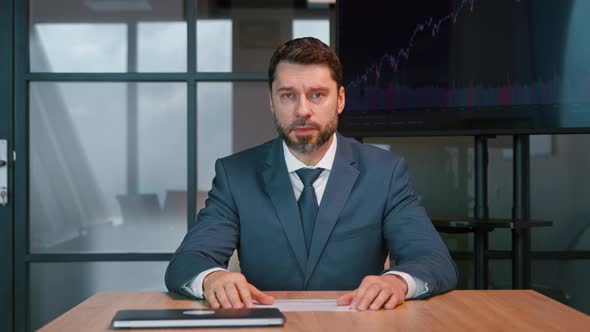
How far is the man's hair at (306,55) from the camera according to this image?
2012mm

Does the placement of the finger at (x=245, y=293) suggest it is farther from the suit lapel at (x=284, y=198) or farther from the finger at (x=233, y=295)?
the suit lapel at (x=284, y=198)

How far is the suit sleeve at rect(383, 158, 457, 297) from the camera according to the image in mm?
1639

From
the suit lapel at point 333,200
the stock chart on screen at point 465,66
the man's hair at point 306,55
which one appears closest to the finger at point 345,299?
the suit lapel at point 333,200

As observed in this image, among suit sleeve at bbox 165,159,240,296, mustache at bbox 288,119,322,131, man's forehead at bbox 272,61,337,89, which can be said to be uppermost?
man's forehead at bbox 272,61,337,89

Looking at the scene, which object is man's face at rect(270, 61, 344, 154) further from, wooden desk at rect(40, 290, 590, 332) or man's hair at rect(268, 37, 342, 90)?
wooden desk at rect(40, 290, 590, 332)

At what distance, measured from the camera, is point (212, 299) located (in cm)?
150

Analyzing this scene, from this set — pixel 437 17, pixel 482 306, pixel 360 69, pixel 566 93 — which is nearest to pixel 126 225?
pixel 360 69

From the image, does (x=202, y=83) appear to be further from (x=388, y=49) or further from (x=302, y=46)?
(x=302, y=46)

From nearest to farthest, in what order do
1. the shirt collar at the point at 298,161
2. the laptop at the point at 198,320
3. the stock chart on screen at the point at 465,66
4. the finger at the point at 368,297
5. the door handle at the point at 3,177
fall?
the laptop at the point at 198,320, the finger at the point at 368,297, the shirt collar at the point at 298,161, the stock chart on screen at the point at 465,66, the door handle at the point at 3,177

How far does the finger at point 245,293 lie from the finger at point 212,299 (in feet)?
0.17

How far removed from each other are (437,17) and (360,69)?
15.9 inches

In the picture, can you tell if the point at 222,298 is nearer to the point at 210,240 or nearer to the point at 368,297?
the point at 368,297

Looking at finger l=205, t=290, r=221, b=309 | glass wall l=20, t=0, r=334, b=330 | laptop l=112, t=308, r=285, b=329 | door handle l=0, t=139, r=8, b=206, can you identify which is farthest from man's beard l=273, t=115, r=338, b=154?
door handle l=0, t=139, r=8, b=206

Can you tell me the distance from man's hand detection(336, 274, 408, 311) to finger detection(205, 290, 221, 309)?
247mm
